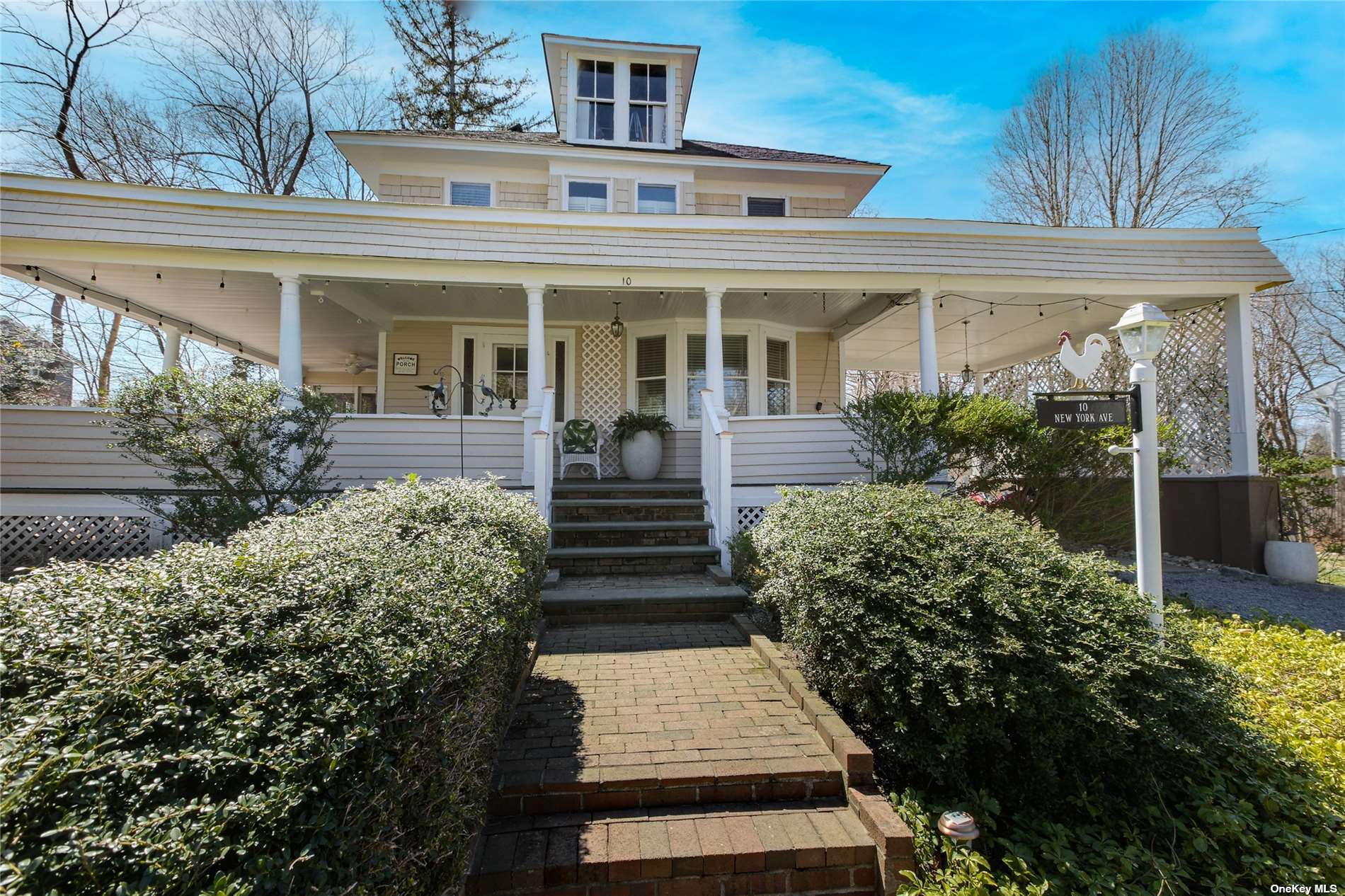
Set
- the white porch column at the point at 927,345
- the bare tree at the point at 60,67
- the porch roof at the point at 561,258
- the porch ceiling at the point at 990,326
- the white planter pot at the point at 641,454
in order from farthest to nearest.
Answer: the bare tree at the point at 60,67
the white planter pot at the point at 641,454
the porch ceiling at the point at 990,326
the white porch column at the point at 927,345
the porch roof at the point at 561,258

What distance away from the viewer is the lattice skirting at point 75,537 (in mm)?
6227

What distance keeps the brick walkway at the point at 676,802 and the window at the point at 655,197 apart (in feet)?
29.7

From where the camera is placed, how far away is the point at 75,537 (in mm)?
6309

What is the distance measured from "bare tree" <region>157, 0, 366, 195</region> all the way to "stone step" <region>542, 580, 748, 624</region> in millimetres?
17962

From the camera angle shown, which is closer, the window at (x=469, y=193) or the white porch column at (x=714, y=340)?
the white porch column at (x=714, y=340)

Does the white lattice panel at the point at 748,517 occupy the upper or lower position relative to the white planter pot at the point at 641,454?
lower

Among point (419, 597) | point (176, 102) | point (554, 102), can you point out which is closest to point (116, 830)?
point (419, 597)

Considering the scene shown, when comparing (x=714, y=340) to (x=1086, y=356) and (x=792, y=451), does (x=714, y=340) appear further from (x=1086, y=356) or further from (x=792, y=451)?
(x=1086, y=356)

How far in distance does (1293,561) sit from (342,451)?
12105 millimetres

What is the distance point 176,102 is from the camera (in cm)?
1498

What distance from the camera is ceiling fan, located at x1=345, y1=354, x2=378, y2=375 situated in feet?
38.0

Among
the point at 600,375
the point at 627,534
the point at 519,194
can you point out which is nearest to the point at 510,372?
the point at 600,375

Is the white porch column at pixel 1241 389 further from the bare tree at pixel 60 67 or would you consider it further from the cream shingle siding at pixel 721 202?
the bare tree at pixel 60 67

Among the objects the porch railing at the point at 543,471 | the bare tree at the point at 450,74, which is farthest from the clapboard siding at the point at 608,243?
the bare tree at the point at 450,74
